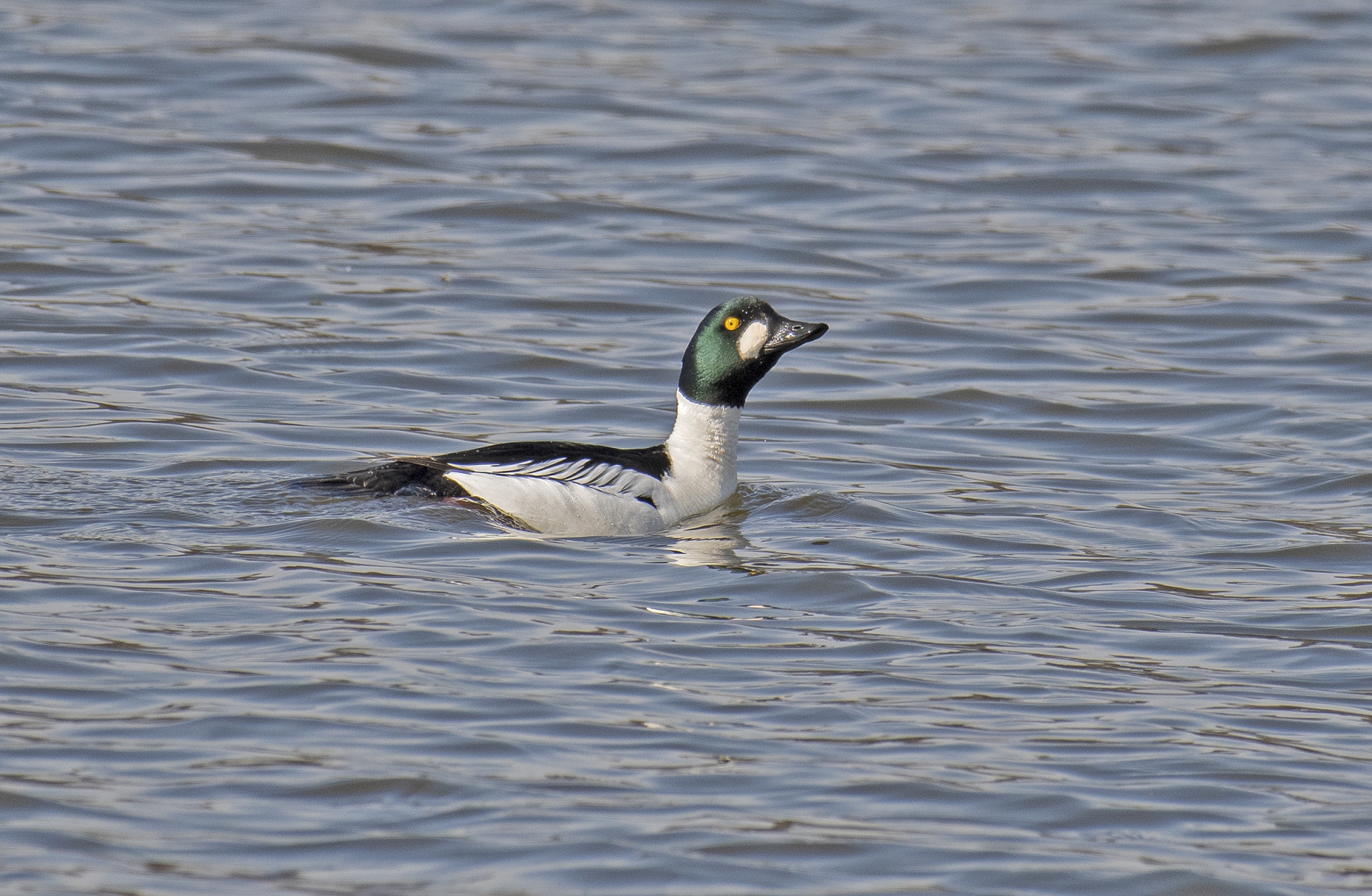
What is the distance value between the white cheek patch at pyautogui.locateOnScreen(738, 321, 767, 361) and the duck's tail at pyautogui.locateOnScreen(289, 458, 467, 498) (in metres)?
1.45

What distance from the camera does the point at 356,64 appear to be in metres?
19.5

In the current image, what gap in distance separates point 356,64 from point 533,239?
5177 millimetres

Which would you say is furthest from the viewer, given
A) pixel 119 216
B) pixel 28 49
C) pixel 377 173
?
pixel 28 49

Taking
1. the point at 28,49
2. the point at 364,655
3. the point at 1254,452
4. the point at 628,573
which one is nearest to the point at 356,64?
the point at 28,49

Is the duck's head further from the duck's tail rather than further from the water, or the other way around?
the duck's tail

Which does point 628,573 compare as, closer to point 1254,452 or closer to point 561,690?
point 561,690

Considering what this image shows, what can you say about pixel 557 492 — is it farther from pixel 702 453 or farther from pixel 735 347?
pixel 735 347

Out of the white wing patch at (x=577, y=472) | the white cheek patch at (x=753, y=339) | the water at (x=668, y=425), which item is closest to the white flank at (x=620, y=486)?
the white wing patch at (x=577, y=472)

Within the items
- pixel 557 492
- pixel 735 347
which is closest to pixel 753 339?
pixel 735 347

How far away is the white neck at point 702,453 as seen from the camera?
956 cm

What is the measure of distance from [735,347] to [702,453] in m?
0.49

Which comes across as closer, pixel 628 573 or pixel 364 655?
pixel 364 655

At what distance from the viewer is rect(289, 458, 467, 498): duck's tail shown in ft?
29.8

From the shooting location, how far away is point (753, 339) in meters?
9.65
